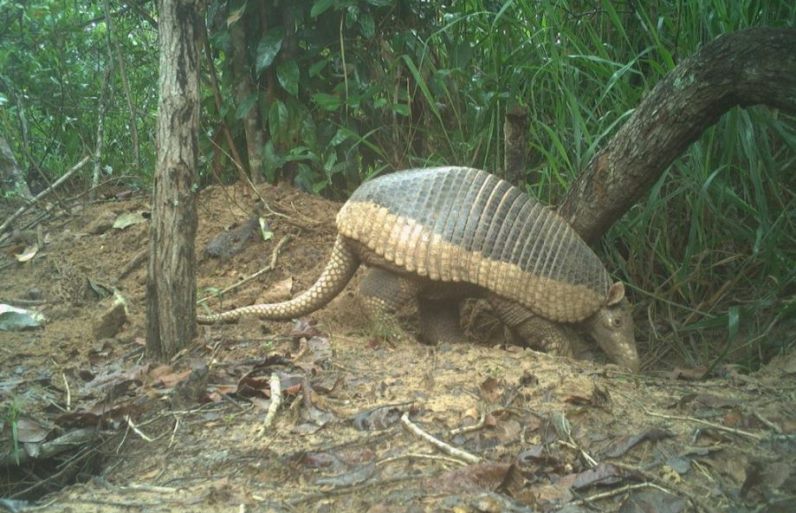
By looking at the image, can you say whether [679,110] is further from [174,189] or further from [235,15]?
[235,15]

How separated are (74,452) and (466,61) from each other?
11.7ft

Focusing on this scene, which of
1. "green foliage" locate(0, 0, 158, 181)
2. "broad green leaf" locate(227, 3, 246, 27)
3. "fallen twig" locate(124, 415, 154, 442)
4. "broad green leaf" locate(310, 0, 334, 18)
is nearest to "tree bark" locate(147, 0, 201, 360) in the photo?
"fallen twig" locate(124, 415, 154, 442)

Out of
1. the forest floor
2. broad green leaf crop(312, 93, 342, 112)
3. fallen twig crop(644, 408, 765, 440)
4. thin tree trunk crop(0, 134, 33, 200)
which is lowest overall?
fallen twig crop(644, 408, 765, 440)

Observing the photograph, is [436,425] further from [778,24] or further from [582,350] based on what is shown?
[778,24]

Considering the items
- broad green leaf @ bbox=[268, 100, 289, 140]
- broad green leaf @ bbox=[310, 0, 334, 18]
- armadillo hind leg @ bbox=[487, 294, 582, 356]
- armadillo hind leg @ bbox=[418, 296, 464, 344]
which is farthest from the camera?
broad green leaf @ bbox=[268, 100, 289, 140]

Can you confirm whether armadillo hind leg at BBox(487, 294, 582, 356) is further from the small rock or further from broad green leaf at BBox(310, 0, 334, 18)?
broad green leaf at BBox(310, 0, 334, 18)

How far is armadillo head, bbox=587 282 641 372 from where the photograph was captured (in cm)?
431

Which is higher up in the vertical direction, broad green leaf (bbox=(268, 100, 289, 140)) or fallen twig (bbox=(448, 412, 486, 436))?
broad green leaf (bbox=(268, 100, 289, 140))

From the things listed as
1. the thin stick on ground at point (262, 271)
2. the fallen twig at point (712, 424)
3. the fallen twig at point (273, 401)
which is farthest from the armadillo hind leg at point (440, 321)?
the fallen twig at point (712, 424)

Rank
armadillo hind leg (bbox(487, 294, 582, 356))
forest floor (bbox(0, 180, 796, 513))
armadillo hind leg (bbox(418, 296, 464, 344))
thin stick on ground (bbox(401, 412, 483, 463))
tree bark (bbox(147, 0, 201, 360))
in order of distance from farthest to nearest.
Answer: armadillo hind leg (bbox(418, 296, 464, 344))
armadillo hind leg (bbox(487, 294, 582, 356))
tree bark (bbox(147, 0, 201, 360))
thin stick on ground (bbox(401, 412, 483, 463))
forest floor (bbox(0, 180, 796, 513))

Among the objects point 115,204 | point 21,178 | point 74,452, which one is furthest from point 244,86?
point 74,452

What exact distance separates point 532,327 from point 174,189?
211 cm

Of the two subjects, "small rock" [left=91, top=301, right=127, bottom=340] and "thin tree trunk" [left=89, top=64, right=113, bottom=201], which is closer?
"small rock" [left=91, top=301, right=127, bottom=340]

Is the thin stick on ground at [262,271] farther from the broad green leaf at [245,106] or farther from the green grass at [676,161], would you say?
the green grass at [676,161]
